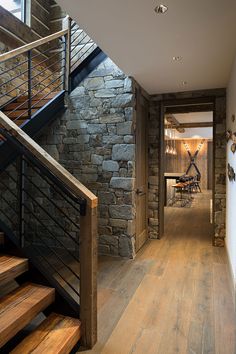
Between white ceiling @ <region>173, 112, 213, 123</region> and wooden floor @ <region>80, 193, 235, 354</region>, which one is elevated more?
white ceiling @ <region>173, 112, 213, 123</region>

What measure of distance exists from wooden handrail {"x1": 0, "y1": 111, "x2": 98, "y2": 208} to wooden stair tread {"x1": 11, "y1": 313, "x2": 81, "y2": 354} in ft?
2.82

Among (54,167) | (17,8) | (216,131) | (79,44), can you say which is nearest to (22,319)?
(54,167)

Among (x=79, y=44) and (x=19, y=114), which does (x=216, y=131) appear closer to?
(x=19, y=114)

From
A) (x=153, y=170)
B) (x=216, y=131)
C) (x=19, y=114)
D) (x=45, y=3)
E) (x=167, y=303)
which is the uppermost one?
(x=45, y=3)

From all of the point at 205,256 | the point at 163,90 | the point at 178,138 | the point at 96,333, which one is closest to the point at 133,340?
the point at 96,333

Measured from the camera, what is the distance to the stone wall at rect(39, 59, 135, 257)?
351cm

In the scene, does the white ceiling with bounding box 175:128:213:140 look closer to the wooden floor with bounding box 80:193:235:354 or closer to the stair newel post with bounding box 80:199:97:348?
the wooden floor with bounding box 80:193:235:354

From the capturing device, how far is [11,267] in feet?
5.87

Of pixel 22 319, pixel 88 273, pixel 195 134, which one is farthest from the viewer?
pixel 195 134

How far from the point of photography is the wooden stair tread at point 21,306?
58.0 inches

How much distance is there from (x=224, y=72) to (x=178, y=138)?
30.7ft

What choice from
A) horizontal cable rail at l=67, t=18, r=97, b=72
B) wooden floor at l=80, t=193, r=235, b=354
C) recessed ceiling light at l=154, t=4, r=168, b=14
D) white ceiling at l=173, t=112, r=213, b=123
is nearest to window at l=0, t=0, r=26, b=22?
horizontal cable rail at l=67, t=18, r=97, b=72

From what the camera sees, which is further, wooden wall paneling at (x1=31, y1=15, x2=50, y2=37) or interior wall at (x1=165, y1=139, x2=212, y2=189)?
interior wall at (x1=165, y1=139, x2=212, y2=189)

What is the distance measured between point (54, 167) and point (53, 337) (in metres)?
1.13
